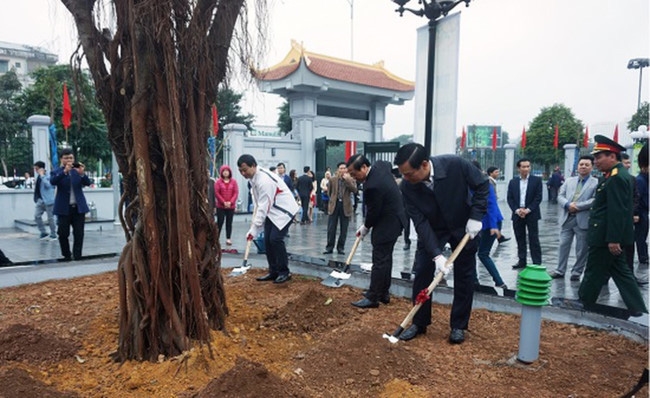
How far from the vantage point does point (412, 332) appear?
3537 mm

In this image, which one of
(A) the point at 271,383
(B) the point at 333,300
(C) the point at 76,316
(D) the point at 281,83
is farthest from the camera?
(D) the point at 281,83

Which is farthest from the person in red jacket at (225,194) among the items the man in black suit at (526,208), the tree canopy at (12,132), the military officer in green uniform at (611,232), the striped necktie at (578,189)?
the tree canopy at (12,132)

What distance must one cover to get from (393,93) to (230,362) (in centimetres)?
2144

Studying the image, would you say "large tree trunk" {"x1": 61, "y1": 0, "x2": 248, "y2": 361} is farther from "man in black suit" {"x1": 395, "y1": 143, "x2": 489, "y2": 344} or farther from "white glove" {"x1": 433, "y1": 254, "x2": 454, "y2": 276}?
"white glove" {"x1": 433, "y1": 254, "x2": 454, "y2": 276}

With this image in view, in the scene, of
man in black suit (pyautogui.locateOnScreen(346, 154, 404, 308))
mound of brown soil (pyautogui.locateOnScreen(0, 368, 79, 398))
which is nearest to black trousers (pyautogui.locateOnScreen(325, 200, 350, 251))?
man in black suit (pyautogui.locateOnScreen(346, 154, 404, 308))

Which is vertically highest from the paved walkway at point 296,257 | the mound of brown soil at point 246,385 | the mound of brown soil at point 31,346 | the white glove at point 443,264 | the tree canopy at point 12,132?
the tree canopy at point 12,132

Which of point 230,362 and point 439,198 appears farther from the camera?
point 439,198

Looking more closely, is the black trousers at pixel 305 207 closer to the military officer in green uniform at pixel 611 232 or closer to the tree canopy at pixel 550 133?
the military officer in green uniform at pixel 611 232

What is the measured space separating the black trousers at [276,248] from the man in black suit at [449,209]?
2.03 m

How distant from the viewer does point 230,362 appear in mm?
2949

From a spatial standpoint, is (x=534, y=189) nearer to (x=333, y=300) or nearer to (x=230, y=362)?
(x=333, y=300)

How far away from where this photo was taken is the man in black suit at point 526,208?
20.6ft

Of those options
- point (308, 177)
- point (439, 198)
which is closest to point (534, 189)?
point (439, 198)

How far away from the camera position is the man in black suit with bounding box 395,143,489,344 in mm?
3432
